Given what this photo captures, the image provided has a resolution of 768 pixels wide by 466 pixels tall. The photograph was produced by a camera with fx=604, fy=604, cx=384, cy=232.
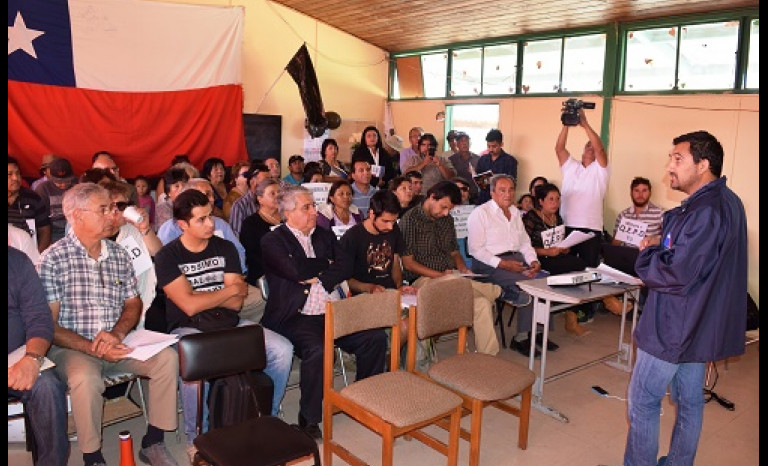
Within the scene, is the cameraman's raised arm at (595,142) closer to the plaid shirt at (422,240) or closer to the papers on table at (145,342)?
the plaid shirt at (422,240)

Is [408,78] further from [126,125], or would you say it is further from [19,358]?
[19,358]

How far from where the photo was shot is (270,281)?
3484 mm

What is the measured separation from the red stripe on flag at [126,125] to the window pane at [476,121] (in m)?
3.24

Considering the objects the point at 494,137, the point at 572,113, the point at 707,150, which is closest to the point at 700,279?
the point at 707,150

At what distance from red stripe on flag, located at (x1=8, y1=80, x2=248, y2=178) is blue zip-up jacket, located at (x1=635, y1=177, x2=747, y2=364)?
6.20 meters

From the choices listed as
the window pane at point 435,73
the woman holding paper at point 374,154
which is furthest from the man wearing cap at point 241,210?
the window pane at point 435,73

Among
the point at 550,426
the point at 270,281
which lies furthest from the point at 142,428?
the point at 550,426

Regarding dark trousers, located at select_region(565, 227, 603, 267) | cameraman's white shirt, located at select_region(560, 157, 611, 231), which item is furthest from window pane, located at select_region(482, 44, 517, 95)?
dark trousers, located at select_region(565, 227, 603, 267)

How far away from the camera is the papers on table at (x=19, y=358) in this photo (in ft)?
8.23

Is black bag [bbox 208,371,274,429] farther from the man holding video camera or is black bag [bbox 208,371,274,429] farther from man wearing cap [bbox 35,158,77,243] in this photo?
the man holding video camera

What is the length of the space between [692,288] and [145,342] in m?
2.49

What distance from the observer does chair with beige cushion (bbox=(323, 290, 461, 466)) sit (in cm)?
262

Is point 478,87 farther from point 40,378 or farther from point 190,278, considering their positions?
point 40,378

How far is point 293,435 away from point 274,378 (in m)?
0.91
